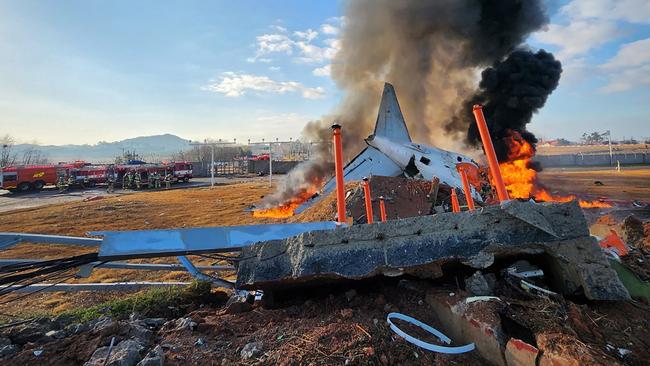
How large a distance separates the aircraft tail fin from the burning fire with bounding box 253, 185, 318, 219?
4353mm

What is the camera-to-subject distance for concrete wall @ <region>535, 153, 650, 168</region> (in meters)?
44.8

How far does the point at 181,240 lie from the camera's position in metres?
3.57

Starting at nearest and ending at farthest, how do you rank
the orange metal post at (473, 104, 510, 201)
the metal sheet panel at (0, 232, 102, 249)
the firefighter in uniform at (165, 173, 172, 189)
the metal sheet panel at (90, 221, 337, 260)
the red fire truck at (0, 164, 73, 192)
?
the metal sheet panel at (0, 232, 102, 249) → the metal sheet panel at (90, 221, 337, 260) → the orange metal post at (473, 104, 510, 201) → the red fire truck at (0, 164, 73, 192) → the firefighter in uniform at (165, 173, 172, 189)

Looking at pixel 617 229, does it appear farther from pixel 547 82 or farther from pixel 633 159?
pixel 633 159

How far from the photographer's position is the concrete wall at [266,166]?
51281mm

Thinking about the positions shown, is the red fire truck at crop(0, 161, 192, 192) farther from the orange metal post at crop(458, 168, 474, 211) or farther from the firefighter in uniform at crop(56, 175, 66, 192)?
the orange metal post at crop(458, 168, 474, 211)

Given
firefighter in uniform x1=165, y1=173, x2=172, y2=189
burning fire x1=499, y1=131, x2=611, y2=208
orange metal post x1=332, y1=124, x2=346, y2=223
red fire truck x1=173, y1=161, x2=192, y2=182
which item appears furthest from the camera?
red fire truck x1=173, y1=161, x2=192, y2=182

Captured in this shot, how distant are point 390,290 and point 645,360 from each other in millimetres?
1781

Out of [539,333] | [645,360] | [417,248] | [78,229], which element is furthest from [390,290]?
[78,229]

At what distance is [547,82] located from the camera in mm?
18188

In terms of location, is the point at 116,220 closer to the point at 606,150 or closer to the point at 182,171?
the point at 182,171

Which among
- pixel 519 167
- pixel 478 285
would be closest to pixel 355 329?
pixel 478 285

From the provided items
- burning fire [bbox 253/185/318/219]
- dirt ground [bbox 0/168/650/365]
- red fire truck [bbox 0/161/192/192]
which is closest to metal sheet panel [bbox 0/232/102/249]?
dirt ground [bbox 0/168/650/365]

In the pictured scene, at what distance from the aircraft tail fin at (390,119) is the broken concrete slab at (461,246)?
536 inches
